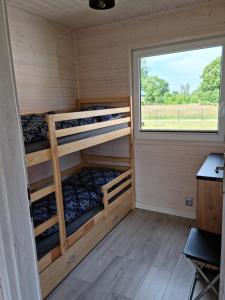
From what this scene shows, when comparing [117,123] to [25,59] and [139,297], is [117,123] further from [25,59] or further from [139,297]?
[139,297]

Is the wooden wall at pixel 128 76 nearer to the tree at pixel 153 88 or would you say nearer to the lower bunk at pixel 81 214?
the tree at pixel 153 88

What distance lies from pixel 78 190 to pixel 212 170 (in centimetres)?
138

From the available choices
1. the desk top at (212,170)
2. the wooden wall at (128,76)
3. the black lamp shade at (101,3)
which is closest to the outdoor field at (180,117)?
the wooden wall at (128,76)

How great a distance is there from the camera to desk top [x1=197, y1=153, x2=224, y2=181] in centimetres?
189

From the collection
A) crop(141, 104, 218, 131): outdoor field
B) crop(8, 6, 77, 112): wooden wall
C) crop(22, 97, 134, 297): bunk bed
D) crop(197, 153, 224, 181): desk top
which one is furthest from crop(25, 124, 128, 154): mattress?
crop(197, 153, 224, 181): desk top

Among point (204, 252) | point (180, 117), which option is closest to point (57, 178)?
point (204, 252)

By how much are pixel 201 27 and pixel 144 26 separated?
0.63 m

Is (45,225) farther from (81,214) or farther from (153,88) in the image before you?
(153,88)

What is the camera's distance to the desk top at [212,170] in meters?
1.89

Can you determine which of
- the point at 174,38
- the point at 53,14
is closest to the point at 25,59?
the point at 53,14

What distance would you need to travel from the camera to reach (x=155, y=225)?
271cm

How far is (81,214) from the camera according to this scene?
2.22 m

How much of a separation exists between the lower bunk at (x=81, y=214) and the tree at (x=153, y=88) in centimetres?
94

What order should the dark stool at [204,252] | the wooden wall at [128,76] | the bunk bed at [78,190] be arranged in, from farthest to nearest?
the wooden wall at [128,76] < the bunk bed at [78,190] < the dark stool at [204,252]
